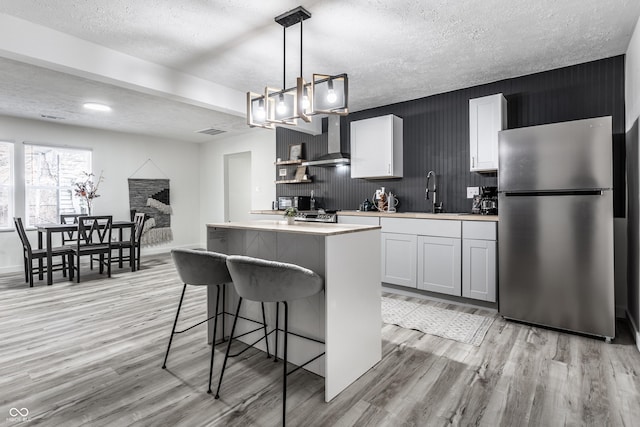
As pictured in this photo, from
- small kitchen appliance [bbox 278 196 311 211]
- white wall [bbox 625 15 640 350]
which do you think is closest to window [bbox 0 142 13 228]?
small kitchen appliance [bbox 278 196 311 211]

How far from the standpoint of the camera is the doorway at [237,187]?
752cm

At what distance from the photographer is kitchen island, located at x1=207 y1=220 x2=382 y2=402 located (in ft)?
6.39

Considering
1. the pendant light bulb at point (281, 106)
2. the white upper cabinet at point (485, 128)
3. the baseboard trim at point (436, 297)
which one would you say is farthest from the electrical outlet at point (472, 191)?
the pendant light bulb at point (281, 106)

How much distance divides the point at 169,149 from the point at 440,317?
6511 mm

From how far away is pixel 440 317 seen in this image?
10.8 feet

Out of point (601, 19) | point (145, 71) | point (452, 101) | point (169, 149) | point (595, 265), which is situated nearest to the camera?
point (601, 19)

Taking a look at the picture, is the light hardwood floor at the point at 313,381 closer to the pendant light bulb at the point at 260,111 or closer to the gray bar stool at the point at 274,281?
the gray bar stool at the point at 274,281

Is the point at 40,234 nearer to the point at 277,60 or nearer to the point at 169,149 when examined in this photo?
the point at 169,149

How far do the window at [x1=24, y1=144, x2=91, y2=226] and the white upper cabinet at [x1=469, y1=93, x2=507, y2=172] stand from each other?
6.45 m

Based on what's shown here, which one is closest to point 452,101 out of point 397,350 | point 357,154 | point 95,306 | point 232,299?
point 357,154

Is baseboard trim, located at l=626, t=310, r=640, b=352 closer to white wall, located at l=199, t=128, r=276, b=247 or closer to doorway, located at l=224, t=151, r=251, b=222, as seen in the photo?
white wall, located at l=199, t=128, r=276, b=247

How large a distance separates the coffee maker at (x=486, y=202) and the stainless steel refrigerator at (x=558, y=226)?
572 millimetres

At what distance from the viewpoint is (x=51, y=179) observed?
5852mm

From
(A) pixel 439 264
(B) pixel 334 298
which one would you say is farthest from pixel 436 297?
(B) pixel 334 298
